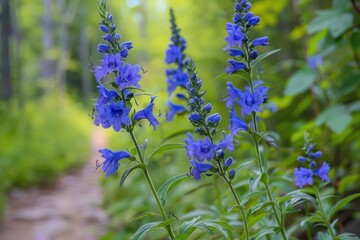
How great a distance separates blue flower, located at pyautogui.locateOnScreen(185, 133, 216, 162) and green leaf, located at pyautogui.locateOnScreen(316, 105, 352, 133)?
4.57 feet

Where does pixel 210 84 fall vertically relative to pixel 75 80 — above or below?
below

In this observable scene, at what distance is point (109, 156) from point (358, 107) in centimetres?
181

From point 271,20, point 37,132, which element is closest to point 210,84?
point 271,20

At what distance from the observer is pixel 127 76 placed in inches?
53.4

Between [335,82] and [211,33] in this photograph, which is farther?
[211,33]

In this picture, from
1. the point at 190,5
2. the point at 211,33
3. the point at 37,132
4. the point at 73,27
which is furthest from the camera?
the point at 73,27

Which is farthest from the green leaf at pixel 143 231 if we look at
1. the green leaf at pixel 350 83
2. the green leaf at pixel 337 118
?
the green leaf at pixel 350 83

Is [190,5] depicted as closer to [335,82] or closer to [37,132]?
[335,82]

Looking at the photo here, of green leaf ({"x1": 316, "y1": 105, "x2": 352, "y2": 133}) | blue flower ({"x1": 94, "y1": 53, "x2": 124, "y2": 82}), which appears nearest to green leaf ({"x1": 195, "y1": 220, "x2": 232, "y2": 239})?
blue flower ({"x1": 94, "y1": 53, "x2": 124, "y2": 82})

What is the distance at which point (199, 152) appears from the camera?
1327 millimetres

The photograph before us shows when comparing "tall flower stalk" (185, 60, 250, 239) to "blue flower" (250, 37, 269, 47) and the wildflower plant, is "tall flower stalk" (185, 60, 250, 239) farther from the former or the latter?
"blue flower" (250, 37, 269, 47)

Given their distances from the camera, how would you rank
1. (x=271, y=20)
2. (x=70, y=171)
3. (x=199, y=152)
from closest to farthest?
(x=199, y=152) → (x=271, y=20) → (x=70, y=171)

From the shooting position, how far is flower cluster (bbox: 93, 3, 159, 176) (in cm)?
134

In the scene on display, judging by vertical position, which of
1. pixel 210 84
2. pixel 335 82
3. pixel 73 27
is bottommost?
pixel 335 82
